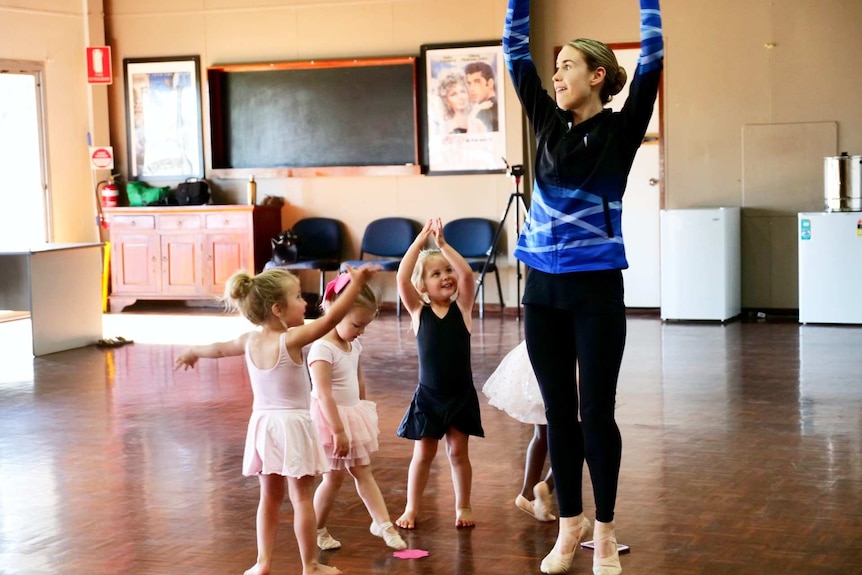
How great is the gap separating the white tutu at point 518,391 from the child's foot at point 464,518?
14.2 inches

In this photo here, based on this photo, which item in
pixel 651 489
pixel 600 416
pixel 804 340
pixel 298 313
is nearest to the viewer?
pixel 600 416

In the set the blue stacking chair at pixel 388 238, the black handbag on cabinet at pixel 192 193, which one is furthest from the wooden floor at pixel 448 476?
the black handbag on cabinet at pixel 192 193

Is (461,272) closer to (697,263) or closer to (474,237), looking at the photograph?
(697,263)

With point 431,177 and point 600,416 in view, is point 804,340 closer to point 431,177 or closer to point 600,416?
point 431,177

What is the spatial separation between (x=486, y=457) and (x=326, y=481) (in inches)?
55.4

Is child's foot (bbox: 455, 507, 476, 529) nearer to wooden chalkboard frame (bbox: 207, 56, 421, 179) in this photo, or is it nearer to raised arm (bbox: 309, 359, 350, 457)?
raised arm (bbox: 309, 359, 350, 457)

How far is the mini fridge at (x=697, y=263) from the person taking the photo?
391 inches

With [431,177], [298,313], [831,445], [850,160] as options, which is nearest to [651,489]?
[831,445]

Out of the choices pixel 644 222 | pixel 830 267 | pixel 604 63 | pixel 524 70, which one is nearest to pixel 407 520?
pixel 524 70

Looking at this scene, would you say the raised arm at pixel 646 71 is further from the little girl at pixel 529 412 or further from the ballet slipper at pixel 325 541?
the ballet slipper at pixel 325 541

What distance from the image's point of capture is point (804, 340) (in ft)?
28.8

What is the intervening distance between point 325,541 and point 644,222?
7.70 metres

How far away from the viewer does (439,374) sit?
154 inches

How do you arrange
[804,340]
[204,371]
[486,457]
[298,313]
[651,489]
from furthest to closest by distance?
[804,340] → [204,371] → [486,457] → [651,489] → [298,313]
